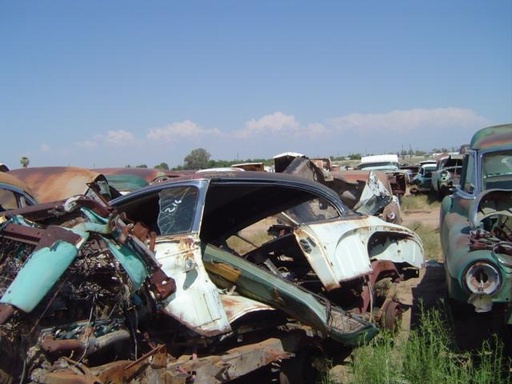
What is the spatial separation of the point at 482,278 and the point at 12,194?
5771mm

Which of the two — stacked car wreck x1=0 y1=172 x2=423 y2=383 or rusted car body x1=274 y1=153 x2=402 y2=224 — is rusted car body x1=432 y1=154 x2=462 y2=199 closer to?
rusted car body x1=274 y1=153 x2=402 y2=224

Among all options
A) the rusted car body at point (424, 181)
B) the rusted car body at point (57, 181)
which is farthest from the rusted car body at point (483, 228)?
the rusted car body at point (424, 181)

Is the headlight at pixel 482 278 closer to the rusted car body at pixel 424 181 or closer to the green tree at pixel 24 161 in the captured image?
the green tree at pixel 24 161

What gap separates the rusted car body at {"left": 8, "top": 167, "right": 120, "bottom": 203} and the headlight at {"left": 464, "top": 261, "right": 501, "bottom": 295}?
5.55 metres

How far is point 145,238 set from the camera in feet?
13.4

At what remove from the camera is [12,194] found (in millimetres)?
7020

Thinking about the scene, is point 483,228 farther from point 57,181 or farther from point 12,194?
point 57,181

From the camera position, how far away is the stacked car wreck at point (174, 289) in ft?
11.0

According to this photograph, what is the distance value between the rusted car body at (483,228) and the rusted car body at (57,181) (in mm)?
5126

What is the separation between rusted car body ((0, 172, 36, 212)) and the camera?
272 inches

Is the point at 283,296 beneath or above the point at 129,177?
beneath

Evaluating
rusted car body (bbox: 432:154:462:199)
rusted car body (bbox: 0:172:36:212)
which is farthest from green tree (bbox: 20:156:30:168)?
rusted car body (bbox: 432:154:462:199)

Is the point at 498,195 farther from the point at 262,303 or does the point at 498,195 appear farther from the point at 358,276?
the point at 262,303

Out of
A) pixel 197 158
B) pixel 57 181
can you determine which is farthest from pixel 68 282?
pixel 197 158
